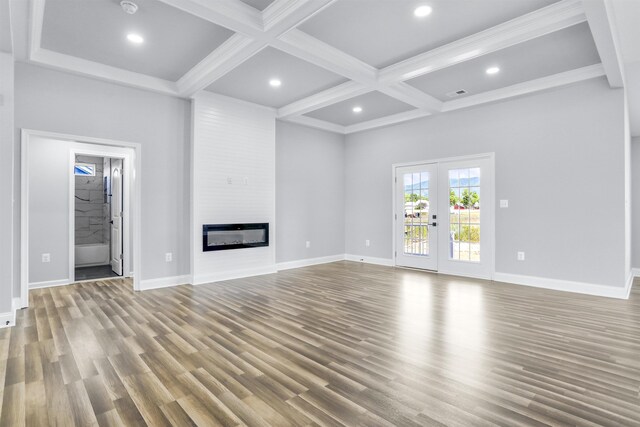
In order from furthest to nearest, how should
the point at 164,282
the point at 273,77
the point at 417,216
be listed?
the point at 417,216, the point at 164,282, the point at 273,77

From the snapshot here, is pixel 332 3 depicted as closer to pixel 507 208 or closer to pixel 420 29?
pixel 420 29

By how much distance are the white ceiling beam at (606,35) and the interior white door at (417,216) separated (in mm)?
2817

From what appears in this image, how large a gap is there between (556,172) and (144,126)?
6089mm

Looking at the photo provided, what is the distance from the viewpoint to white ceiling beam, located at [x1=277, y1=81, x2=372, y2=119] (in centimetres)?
502

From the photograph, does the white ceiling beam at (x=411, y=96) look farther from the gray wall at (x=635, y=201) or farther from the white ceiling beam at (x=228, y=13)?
the gray wall at (x=635, y=201)

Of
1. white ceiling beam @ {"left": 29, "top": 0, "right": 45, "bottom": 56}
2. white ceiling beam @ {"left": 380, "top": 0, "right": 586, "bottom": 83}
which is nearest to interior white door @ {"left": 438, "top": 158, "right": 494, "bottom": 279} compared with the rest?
white ceiling beam @ {"left": 380, "top": 0, "right": 586, "bottom": 83}

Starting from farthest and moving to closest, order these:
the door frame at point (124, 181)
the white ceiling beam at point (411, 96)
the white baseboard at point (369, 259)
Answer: the white baseboard at point (369, 259)
the door frame at point (124, 181)
the white ceiling beam at point (411, 96)

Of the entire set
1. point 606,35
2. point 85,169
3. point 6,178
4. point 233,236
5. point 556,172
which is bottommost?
point 233,236

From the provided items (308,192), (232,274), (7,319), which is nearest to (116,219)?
(232,274)

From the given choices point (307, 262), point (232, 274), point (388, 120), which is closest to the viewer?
point (232, 274)

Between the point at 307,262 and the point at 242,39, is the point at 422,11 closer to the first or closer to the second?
the point at 242,39

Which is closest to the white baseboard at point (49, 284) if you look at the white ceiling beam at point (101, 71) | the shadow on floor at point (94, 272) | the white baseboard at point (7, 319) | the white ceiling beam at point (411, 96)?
the shadow on floor at point (94, 272)

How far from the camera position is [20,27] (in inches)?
131

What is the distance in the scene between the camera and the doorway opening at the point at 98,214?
6387 mm
